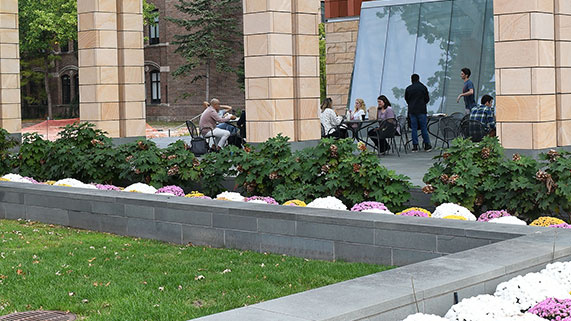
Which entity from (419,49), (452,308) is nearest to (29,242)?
(452,308)

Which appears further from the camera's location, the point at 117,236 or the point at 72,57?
the point at 72,57

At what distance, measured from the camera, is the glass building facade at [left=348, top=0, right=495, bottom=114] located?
79.9 feet

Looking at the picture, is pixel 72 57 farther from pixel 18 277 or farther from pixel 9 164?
pixel 18 277

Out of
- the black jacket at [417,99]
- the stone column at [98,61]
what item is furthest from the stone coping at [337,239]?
the black jacket at [417,99]

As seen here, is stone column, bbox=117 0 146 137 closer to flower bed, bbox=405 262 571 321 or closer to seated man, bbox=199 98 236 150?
seated man, bbox=199 98 236 150

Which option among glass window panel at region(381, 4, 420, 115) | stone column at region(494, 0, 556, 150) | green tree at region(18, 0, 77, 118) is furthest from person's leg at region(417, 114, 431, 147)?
green tree at region(18, 0, 77, 118)

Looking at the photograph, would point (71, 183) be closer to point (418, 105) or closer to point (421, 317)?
point (421, 317)

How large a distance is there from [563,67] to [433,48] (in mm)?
12109

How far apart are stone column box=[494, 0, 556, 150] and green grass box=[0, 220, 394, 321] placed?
19.7 ft

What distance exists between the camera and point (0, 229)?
10992 mm

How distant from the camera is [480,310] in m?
5.03

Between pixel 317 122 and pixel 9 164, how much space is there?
6.34 metres

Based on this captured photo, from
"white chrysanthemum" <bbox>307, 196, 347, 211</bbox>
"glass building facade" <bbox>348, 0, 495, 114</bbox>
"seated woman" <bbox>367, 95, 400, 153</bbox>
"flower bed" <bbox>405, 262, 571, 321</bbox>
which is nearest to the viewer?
"flower bed" <bbox>405, 262, 571, 321</bbox>

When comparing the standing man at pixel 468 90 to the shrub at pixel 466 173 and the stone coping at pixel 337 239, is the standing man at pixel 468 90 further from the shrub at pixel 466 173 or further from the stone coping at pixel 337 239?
the stone coping at pixel 337 239
